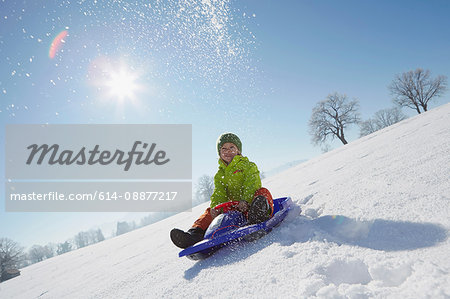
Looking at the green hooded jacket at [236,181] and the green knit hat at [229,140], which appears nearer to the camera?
the green hooded jacket at [236,181]

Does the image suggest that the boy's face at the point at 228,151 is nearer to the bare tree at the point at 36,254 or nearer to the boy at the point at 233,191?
the boy at the point at 233,191

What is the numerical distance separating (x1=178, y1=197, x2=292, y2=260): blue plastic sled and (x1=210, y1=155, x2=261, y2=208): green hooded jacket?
1.27 feet

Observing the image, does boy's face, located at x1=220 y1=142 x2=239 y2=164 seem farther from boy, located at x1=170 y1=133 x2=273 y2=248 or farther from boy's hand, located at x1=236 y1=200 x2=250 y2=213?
boy's hand, located at x1=236 y1=200 x2=250 y2=213

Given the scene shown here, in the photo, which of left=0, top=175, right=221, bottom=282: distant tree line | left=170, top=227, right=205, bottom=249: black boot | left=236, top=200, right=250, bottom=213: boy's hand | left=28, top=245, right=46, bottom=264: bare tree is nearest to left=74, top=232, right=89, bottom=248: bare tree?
left=0, top=175, right=221, bottom=282: distant tree line

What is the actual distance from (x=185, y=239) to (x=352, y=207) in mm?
1561

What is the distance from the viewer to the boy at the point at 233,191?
2057mm

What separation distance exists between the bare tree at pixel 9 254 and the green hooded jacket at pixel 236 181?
37.4 m

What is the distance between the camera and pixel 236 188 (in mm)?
2783

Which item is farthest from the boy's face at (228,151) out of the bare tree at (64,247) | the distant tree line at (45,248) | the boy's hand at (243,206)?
the bare tree at (64,247)

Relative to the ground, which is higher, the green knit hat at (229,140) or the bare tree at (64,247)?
the green knit hat at (229,140)

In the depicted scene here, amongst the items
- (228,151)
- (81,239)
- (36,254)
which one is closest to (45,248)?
(36,254)

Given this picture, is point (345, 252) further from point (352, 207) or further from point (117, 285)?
point (117, 285)

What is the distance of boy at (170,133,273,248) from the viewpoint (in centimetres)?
206

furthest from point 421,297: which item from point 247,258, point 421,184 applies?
point 421,184
